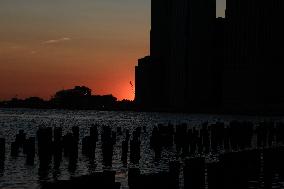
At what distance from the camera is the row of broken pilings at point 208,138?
150 feet

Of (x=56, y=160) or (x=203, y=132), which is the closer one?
(x=56, y=160)

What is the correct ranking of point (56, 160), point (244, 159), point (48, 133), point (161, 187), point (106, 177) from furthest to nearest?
point (48, 133)
point (56, 160)
point (244, 159)
point (161, 187)
point (106, 177)

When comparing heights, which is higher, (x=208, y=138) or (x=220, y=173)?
(x=220, y=173)

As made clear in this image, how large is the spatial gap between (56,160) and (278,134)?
30.0 metres

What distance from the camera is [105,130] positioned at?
49812mm

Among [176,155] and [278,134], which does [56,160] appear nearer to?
[176,155]

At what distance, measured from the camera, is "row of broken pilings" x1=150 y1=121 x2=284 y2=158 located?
1800 inches

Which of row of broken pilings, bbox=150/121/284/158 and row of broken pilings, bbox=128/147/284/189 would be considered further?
row of broken pilings, bbox=150/121/284/158

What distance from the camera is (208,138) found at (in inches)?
1902

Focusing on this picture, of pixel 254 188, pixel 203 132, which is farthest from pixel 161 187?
pixel 203 132

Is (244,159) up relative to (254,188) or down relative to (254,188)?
up

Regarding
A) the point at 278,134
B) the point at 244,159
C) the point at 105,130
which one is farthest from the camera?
the point at 278,134

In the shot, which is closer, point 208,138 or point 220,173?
point 220,173

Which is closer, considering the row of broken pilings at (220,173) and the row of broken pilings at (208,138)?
the row of broken pilings at (220,173)
